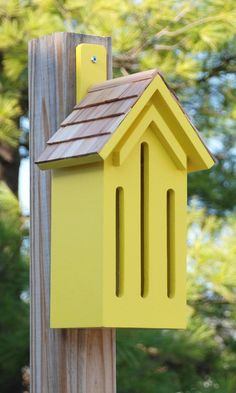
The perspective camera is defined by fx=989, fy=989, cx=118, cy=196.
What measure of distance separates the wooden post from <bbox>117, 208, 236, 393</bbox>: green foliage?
1628mm

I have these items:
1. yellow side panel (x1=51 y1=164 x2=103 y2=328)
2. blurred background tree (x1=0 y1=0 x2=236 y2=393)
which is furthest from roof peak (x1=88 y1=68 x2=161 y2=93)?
blurred background tree (x1=0 y1=0 x2=236 y2=393)

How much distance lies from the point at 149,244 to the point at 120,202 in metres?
0.08

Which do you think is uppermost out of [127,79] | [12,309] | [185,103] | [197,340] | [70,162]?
[185,103]

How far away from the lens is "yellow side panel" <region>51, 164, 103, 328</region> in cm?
127

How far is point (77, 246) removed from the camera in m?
1.31

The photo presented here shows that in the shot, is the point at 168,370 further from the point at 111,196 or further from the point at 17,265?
the point at 111,196

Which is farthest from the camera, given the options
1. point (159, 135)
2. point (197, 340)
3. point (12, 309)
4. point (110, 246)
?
point (197, 340)

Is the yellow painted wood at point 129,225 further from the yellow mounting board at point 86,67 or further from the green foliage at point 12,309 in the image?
the green foliage at point 12,309

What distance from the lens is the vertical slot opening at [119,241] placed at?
1.30 meters

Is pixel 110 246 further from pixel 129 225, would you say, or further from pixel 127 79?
pixel 127 79

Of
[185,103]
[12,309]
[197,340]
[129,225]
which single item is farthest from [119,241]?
[185,103]

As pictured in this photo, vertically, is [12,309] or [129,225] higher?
[129,225]

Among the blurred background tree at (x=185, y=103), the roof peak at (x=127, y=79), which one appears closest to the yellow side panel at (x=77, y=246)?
the roof peak at (x=127, y=79)

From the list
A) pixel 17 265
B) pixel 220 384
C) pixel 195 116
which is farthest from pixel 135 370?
pixel 195 116
